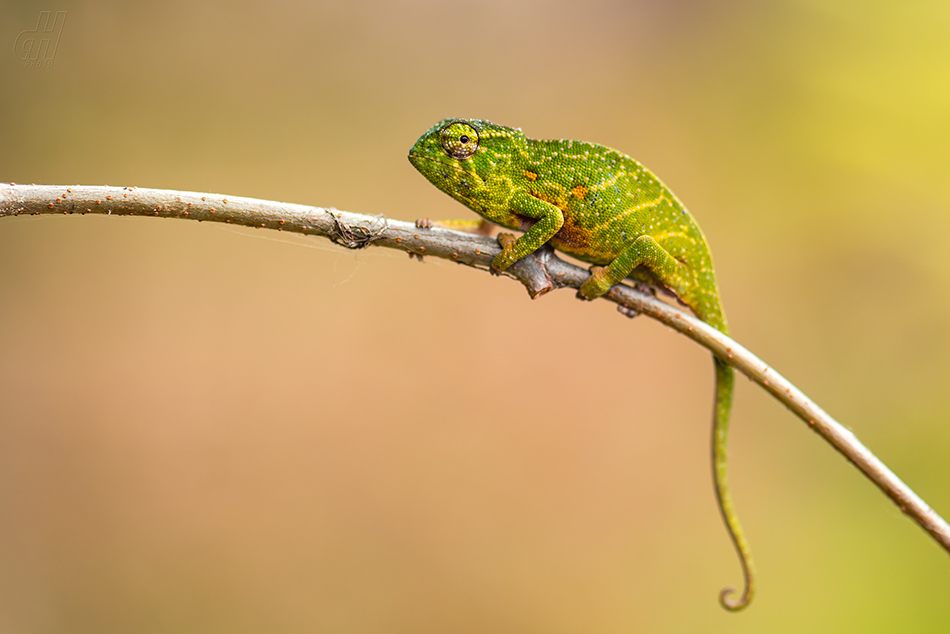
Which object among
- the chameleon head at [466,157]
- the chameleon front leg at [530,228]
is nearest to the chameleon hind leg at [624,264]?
the chameleon front leg at [530,228]

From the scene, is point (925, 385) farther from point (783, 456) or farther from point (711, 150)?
point (711, 150)

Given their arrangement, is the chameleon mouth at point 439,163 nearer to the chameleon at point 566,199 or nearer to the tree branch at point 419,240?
the chameleon at point 566,199

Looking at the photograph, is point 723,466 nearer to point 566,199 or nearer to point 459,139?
point 566,199

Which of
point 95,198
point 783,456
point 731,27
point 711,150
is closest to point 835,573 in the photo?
point 783,456

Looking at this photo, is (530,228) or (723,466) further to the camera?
(723,466)

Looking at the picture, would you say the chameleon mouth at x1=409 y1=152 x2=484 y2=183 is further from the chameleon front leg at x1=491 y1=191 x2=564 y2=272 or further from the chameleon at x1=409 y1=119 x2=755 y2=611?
the chameleon front leg at x1=491 y1=191 x2=564 y2=272

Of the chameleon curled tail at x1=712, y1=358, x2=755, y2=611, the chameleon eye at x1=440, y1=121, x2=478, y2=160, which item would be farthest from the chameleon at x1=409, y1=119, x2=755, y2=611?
the chameleon curled tail at x1=712, y1=358, x2=755, y2=611

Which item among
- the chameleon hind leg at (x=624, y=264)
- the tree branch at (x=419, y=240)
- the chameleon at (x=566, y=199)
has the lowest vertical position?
the tree branch at (x=419, y=240)

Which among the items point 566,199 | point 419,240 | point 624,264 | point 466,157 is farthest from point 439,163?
point 624,264
